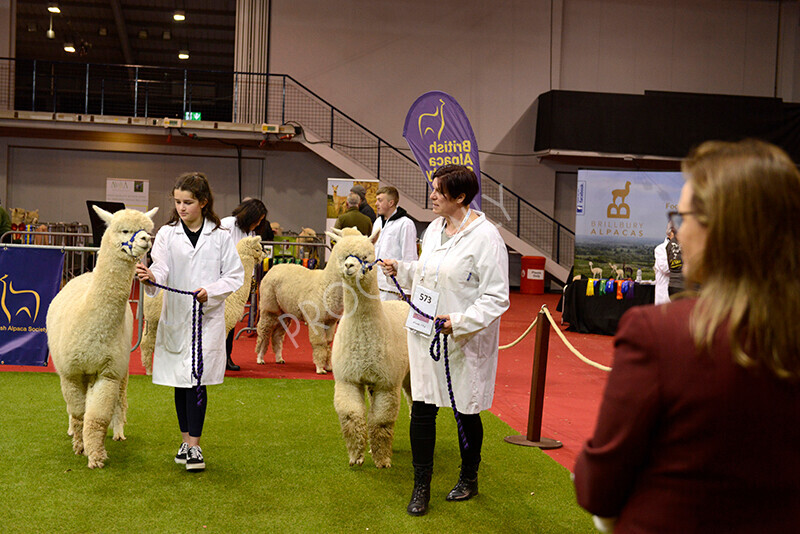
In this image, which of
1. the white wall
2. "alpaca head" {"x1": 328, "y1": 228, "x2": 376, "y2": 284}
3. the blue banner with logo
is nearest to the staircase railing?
the white wall

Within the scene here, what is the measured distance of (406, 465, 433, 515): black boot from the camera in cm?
340

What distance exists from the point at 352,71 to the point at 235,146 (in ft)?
11.2

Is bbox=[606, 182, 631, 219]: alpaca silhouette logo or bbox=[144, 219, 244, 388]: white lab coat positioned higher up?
bbox=[606, 182, 631, 219]: alpaca silhouette logo

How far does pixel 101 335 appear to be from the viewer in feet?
12.6

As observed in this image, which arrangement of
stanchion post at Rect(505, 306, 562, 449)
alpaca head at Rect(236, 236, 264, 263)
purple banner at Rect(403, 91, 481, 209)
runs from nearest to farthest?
stanchion post at Rect(505, 306, 562, 449)
alpaca head at Rect(236, 236, 264, 263)
purple banner at Rect(403, 91, 481, 209)

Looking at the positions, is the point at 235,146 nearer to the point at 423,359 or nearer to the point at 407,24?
the point at 407,24

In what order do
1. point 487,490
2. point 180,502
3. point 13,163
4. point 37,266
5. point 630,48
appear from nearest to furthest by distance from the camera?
point 180,502 → point 487,490 → point 37,266 → point 13,163 → point 630,48

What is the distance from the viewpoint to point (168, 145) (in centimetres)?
1686

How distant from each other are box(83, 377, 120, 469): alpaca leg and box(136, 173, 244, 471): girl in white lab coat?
293 millimetres

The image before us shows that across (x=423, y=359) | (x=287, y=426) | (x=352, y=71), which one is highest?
(x=352, y=71)

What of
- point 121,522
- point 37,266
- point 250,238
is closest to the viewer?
point 121,522

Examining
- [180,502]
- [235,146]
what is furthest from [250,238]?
[235,146]

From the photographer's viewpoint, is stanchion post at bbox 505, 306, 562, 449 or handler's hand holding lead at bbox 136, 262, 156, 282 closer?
handler's hand holding lead at bbox 136, 262, 156, 282

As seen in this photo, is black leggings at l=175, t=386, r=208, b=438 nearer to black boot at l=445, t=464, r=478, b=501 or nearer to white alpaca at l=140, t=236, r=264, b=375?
black boot at l=445, t=464, r=478, b=501
